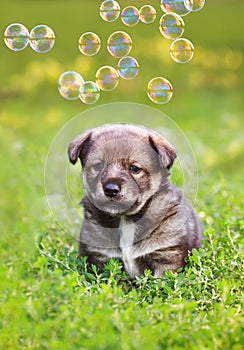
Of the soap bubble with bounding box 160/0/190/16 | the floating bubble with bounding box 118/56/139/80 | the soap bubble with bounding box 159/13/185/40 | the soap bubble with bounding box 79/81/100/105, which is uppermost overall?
the soap bubble with bounding box 160/0/190/16

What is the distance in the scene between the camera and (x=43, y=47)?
5.68m

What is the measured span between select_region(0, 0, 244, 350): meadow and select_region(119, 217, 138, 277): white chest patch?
88mm

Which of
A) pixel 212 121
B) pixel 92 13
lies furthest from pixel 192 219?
pixel 92 13

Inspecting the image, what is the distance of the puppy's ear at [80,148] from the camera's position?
4410 millimetres

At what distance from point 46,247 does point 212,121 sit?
286 inches

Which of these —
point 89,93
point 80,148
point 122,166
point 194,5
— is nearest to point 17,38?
point 89,93

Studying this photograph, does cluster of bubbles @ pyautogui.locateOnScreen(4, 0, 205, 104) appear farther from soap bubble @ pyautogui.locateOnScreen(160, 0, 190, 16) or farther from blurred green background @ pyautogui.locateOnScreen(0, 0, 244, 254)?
blurred green background @ pyautogui.locateOnScreen(0, 0, 244, 254)

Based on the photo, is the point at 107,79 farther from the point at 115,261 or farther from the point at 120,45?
the point at 115,261

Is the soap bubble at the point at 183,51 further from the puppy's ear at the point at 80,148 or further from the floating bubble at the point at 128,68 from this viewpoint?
the puppy's ear at the point at 80,148

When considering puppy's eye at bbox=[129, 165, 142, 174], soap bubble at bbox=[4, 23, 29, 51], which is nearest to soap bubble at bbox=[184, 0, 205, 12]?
soap bubble at bbox=[4, 23, 29, 51]

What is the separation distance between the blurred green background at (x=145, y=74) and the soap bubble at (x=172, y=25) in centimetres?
312

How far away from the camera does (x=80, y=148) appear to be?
14.7ft

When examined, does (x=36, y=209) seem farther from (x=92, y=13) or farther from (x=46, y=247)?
(x=92, y=13)

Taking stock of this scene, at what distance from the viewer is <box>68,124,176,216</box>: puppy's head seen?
4.22 metres
